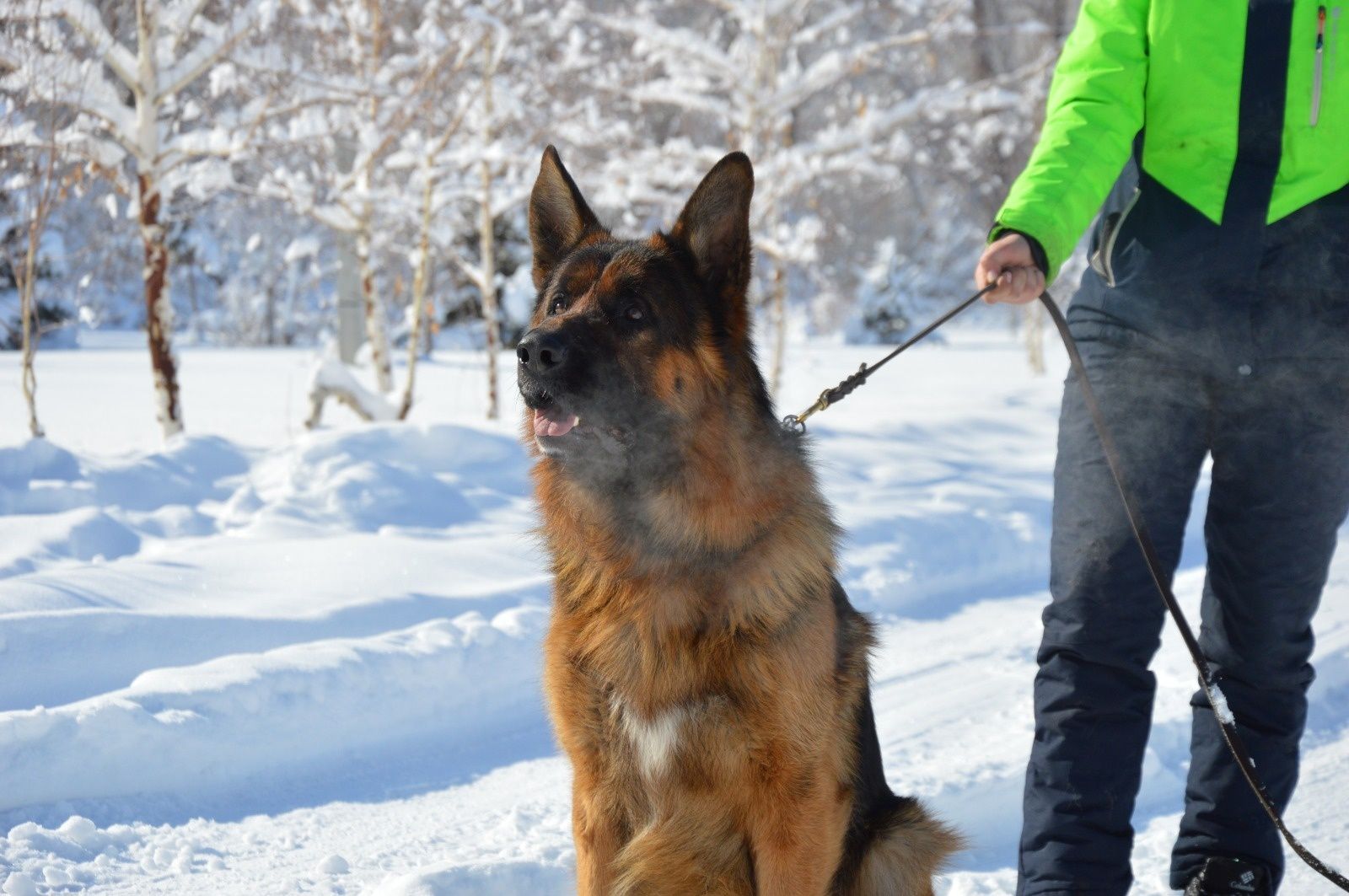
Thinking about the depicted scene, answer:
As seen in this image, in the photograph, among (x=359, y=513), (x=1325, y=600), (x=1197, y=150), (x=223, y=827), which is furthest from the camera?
(x=359, y=513)

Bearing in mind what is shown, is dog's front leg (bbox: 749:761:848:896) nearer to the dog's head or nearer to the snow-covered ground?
the dog's head

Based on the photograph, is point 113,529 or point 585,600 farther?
point 113,529

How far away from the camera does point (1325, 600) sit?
17.2ft

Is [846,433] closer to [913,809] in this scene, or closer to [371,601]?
[371,601]

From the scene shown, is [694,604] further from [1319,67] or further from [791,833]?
[1319,67]

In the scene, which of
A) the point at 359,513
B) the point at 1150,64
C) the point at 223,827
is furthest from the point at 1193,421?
the point at 359,513

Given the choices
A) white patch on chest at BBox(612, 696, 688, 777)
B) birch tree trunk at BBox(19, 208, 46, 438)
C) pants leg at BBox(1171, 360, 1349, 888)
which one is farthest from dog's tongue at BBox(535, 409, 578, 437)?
birch tree trunk at BBox(19, 208, 46, 438)

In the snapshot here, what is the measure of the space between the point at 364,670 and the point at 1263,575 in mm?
3028

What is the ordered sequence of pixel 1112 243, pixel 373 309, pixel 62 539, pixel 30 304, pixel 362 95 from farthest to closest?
pixel 373 309 → pixel 362 95 → pixel 30 304 → pixel 62 539 → pixel 1112 243

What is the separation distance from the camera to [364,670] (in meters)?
A: 4.02

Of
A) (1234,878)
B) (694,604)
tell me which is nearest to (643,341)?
(694,604)

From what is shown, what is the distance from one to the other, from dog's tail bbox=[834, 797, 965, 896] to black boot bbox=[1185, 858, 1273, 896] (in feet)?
1.99

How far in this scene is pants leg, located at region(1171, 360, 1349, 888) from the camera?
2305mm

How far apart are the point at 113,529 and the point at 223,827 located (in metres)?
3.32
